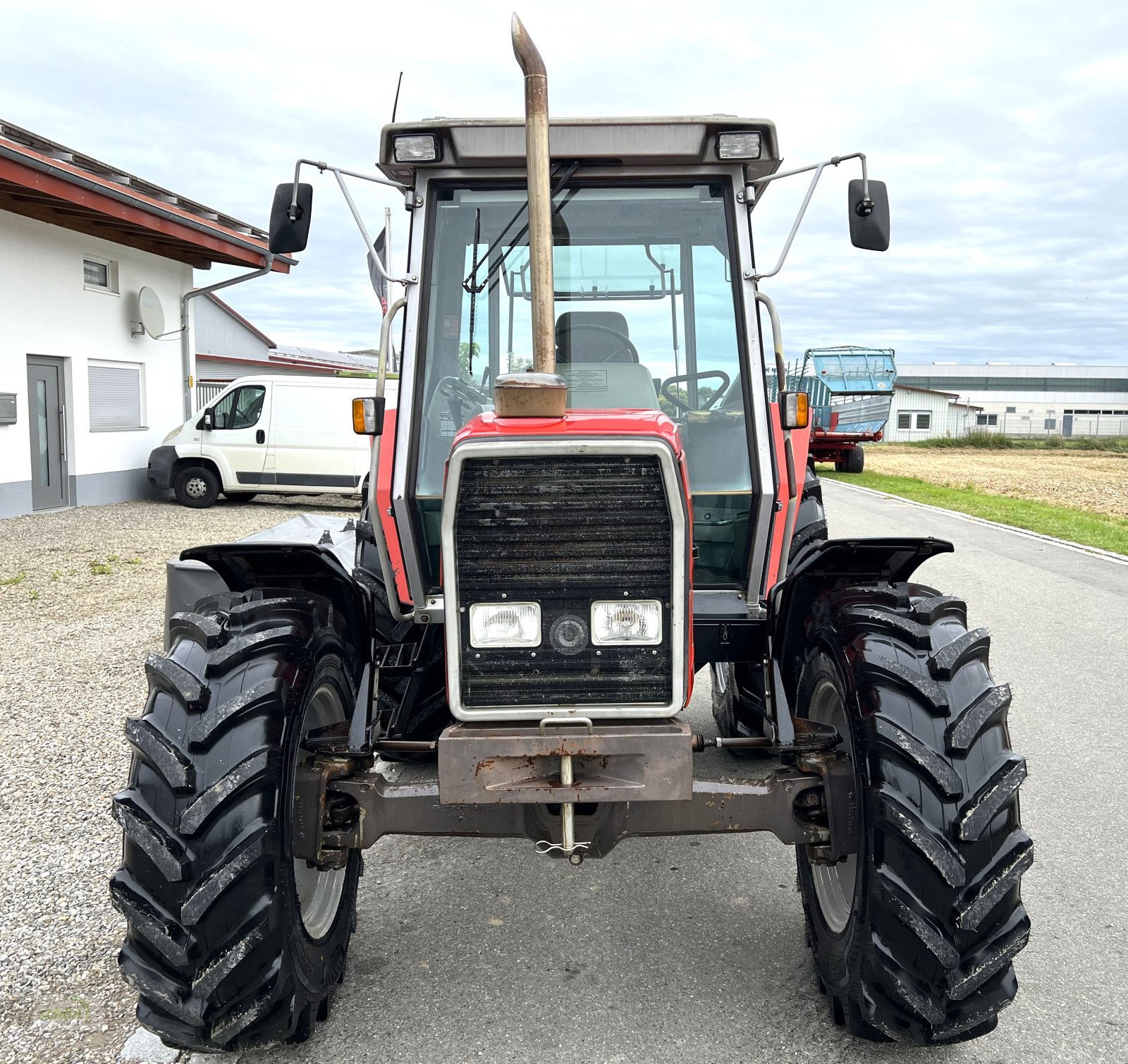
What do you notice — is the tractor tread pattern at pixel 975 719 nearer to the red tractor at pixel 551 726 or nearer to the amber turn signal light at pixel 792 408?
the red tractor at pixel 551 726

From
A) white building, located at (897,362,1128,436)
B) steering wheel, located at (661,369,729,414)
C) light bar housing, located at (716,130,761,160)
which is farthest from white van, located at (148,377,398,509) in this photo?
white building, located at (897,362,1128,436)

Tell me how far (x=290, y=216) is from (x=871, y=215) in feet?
6.72

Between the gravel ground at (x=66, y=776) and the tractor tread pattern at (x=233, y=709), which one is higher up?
the tractor tread pattern at (x=233, y=709)

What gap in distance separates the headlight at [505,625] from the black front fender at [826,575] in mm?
1013

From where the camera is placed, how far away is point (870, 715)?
2656 mm

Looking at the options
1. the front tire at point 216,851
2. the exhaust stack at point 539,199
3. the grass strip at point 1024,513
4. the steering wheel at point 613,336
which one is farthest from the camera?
the grass strip at point 1024,513

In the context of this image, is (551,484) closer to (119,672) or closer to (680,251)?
(680,251)

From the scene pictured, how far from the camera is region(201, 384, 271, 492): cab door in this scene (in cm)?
1711

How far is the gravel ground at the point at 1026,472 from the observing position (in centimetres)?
2212

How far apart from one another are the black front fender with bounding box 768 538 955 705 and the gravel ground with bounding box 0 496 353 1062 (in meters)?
2.21

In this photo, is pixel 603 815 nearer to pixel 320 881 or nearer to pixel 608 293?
pixel 320 881

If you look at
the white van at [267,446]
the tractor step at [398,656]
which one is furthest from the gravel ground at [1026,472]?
the tractor step at [398,656]

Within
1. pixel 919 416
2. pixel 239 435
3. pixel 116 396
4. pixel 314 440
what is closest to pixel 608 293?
pixel 314 440

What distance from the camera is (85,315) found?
621 inches
